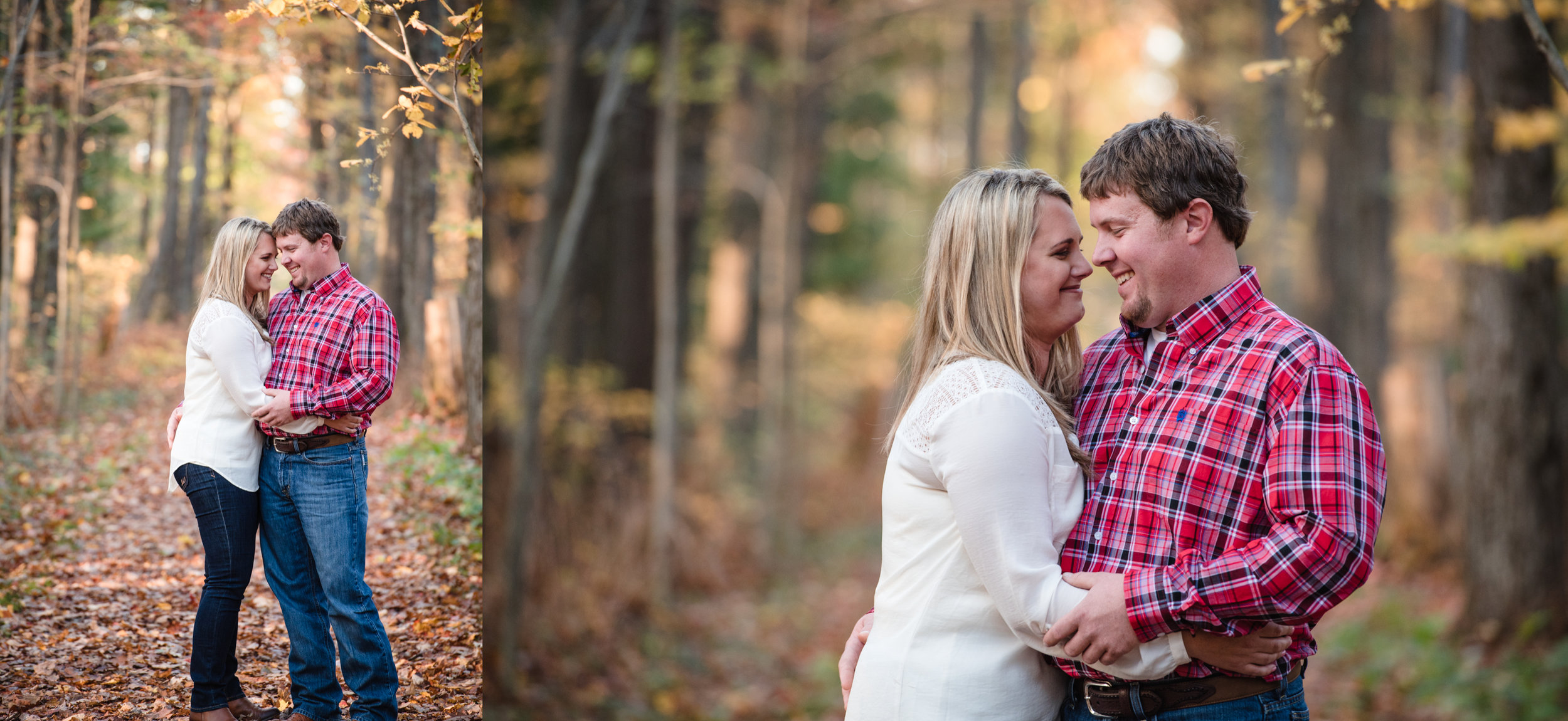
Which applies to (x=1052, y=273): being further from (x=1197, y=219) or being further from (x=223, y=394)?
(x=223, y=394)

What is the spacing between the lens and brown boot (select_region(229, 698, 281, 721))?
6.34 ft

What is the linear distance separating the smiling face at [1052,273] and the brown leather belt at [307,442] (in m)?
1.33

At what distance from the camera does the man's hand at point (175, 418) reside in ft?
6.31

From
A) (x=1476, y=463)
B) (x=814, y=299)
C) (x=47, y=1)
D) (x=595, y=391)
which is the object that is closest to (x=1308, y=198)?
(x=814, y=299)

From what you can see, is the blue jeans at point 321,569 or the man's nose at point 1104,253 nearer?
the blue jeans at point 321,569

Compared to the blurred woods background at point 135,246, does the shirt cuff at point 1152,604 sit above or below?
below

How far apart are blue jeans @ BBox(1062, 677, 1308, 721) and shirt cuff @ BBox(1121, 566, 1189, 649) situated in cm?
23

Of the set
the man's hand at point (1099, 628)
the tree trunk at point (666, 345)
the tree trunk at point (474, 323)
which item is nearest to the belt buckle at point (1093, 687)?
the man's hand at point (1099, 628)

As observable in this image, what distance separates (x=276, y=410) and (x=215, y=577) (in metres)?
0.31

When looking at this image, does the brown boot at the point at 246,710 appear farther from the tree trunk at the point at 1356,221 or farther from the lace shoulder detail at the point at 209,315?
the tree trunk at the point at 1356,221

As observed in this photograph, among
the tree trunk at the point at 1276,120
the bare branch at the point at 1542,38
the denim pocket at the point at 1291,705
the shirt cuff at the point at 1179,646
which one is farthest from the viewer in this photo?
the tree trunk at the point at 1276,120

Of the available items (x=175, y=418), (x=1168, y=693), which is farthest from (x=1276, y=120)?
(x=175, y=418)

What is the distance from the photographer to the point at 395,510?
211 centimetres

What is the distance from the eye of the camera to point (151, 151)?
6.50ft
